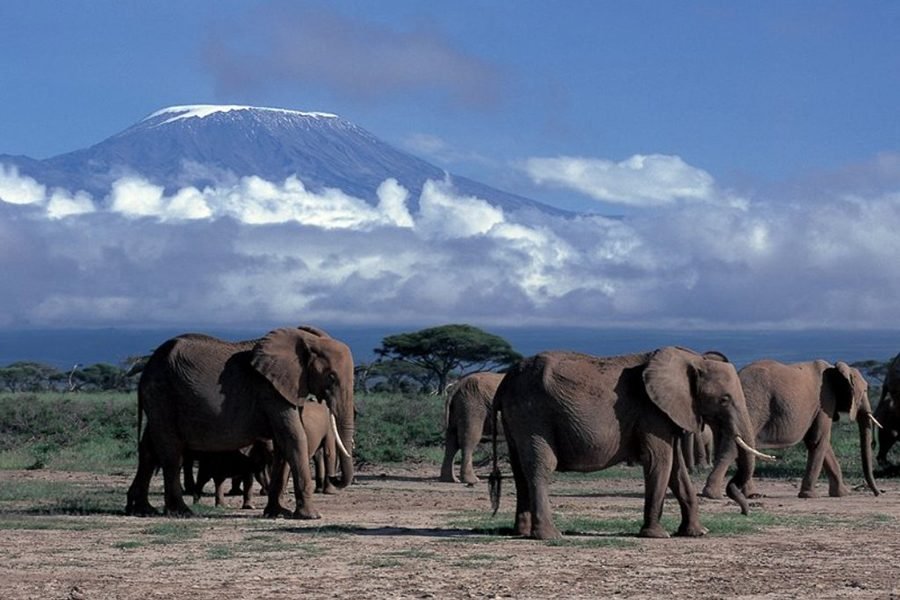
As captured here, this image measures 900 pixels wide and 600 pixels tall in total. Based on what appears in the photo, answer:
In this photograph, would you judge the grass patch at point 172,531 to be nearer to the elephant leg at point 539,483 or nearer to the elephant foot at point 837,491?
the elephant leg at point 539,483

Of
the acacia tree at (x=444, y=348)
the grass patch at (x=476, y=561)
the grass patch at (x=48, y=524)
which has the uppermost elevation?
the acacia tree at (x=444, y=348)

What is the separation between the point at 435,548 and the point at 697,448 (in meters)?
11.0

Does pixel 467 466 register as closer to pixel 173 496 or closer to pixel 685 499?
pixel 173 496

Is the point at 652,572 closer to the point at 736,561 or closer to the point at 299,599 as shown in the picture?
the point at 736,561

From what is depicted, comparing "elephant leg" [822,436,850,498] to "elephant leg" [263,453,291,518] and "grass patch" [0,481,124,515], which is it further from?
"grass patch" [0,481,124,515]

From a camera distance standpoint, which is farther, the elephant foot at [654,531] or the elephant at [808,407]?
the elephant at [808,407]

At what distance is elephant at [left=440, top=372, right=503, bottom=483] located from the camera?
28.1 meters

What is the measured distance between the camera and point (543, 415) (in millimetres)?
16375

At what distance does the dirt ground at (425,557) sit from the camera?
13133 millimetres

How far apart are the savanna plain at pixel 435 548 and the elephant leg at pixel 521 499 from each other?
0.20 m

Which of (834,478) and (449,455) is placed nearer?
(834,478)

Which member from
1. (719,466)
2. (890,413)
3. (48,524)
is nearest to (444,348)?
(890,413)

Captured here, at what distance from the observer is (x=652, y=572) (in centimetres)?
1412

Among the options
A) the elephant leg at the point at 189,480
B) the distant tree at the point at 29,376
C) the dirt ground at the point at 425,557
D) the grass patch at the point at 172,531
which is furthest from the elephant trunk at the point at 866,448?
the distant tree at the point at 29,376
